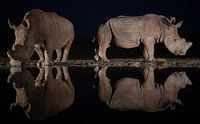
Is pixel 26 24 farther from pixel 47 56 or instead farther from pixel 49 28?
pixel 47 56

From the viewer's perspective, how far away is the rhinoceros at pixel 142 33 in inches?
311

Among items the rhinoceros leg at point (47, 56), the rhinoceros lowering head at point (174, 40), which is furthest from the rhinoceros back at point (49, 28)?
the rhinoceros lowering head at point (174, 40)

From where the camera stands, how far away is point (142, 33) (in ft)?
26.1

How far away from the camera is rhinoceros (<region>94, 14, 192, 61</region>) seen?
25.9 ft

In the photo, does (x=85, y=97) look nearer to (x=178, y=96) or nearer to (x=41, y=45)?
(x=178, y=96)

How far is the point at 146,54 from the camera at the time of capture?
323 inches

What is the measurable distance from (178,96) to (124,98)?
1.30ft

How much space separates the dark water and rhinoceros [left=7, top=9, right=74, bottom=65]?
2.39 metres

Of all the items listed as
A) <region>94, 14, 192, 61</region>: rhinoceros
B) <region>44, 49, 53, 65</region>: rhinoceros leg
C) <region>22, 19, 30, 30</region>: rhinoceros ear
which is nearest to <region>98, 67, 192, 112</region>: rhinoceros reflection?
<region>22, 19, 30, 30</region>: rhinoceros ear

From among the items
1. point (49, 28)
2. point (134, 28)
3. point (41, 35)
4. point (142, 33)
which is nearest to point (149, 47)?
point (142, 33)

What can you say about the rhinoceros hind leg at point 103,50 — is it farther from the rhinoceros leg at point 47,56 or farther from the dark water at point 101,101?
the dark water at point 101,101

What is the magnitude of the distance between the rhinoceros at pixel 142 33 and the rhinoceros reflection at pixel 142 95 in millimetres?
3557

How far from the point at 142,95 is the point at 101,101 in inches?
16.3

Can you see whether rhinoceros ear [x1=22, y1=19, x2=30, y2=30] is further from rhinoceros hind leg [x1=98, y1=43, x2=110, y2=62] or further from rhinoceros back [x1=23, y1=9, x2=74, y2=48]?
rhinoceros hind leg [x1=98, y1=43, x2=110, y2=62]
